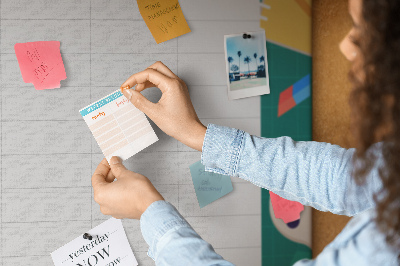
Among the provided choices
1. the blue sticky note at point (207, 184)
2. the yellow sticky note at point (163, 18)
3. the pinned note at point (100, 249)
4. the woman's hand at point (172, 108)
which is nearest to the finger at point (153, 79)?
the woman's hand at point (172, 108)

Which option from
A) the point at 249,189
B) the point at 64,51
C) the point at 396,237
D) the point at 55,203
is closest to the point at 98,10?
the point at 64,51

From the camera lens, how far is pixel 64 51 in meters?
0.86

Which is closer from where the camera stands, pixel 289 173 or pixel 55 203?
pixel 289 173

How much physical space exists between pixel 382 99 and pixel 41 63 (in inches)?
28.3

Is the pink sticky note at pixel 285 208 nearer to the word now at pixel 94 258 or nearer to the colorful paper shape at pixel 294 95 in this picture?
the colorful paper shape at pixel 294 95

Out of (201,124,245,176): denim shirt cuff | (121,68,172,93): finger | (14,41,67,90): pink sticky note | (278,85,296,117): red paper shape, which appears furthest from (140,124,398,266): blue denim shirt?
(14,41,67,90): pink sticky note

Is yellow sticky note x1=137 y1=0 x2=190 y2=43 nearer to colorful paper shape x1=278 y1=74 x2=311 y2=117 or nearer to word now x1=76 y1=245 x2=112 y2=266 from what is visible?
colorful paper shape x1=278 y1=74 x2=311 y2=117

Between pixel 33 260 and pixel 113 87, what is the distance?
0.45 m

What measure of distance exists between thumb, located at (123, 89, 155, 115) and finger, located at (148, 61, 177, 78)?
Answer: 76 mm

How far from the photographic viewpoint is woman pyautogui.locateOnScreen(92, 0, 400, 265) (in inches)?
15.8

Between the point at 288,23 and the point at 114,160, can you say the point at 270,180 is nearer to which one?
the point at 114,160

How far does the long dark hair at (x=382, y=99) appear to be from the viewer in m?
0.39

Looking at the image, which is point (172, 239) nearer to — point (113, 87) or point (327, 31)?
point (113, 87)

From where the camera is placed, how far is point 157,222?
1.86ft
